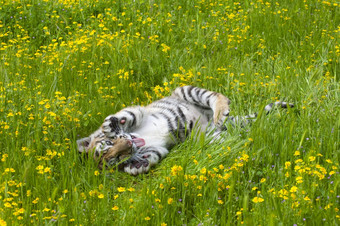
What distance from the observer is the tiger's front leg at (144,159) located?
4531 millimetres

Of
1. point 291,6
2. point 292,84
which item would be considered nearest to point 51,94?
point 292,84

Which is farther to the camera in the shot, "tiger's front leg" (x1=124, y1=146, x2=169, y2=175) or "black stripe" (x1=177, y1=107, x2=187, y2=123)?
"black stripe" (x1=177, y1=107, x2=187, y2=123)

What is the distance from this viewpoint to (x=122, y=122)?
499cm

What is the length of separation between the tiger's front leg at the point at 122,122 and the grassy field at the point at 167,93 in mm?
299

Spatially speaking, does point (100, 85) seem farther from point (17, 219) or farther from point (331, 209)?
point (331, 209)

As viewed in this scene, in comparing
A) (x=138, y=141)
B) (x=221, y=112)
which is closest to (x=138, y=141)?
(x=138, y=141)

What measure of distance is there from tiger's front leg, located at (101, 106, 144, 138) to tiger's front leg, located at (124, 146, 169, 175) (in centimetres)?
29

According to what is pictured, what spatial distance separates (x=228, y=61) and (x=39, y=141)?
289 cm

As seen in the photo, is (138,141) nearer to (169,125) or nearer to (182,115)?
(169,125)

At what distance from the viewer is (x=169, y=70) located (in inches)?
248

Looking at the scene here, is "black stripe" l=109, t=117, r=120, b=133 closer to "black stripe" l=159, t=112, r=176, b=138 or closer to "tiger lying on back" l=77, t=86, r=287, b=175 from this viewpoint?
"tiger lying on back" l=77, t=86, r=287, b=175

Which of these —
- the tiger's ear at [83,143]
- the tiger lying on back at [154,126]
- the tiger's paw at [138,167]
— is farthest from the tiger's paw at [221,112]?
the tiger's ear at [83,143]

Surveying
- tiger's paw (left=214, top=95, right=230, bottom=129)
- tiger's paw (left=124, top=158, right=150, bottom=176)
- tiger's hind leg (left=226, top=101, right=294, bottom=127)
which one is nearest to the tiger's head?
tiger's paw (left=124, top=158, right=150, bottom=176)

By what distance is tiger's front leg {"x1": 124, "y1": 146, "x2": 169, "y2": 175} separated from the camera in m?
4.53
